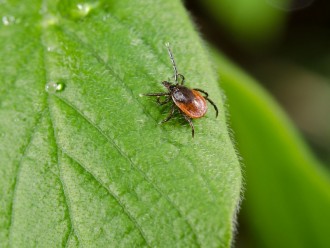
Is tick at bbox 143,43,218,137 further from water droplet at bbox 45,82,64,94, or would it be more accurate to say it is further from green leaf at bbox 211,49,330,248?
green leaf at bbox 211,49,330,248

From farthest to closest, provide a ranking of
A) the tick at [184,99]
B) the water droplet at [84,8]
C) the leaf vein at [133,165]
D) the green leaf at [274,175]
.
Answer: the green leaf at [274,175] < the water droplet at [84,8] < the tick at [184,99] < the leaf vein at [133,165]

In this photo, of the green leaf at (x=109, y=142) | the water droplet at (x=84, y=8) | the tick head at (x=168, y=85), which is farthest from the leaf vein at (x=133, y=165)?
the water droplet at (x=84, y=8)

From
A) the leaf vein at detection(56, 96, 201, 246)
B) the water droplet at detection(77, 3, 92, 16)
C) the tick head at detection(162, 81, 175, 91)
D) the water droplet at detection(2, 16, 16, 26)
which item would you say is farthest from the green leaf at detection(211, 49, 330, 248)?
the leaf vein at detection(56, 96, 201, 246)

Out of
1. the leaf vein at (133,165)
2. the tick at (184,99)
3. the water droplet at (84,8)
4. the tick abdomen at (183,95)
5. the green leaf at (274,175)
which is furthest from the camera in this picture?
the green leaf at (274,175)

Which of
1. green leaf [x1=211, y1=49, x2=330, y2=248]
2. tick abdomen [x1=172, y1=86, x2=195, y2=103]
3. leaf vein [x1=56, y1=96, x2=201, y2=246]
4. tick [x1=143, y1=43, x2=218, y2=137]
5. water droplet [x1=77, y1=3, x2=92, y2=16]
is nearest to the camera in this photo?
leaf vein [x1=56, y1=96, x2=201, y2=246]

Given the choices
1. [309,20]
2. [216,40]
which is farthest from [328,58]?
[216,40]

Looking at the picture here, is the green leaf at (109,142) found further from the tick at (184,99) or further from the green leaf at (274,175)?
the green leaf at (274,175)

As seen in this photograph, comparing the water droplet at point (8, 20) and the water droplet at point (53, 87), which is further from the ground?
the water droplet at point (53, 87)

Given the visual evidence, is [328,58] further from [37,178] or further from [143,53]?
[37,178]

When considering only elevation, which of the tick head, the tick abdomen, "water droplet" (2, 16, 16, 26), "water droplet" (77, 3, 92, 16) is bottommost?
"water droplet" (2, 16, 16, 26)
